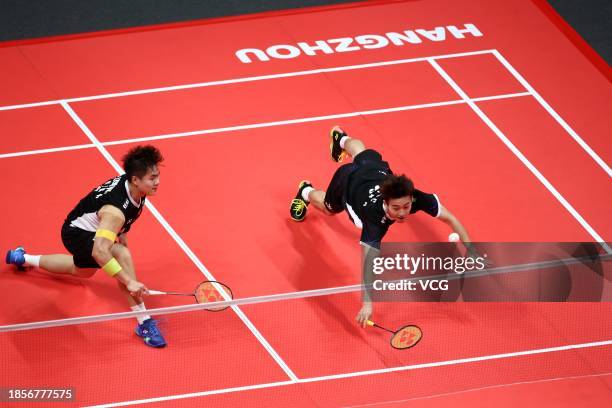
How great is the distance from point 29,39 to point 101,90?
1261 millimetres

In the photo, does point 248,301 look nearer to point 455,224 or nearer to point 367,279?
point 367,279

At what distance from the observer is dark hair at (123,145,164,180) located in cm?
735

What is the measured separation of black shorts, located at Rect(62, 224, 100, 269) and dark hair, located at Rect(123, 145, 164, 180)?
0.57 m

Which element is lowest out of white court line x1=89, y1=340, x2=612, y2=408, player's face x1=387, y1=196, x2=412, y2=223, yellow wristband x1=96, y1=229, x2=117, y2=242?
white court line x1=89, y1=340, x2=612, y2=408

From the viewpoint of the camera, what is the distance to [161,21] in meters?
11.5

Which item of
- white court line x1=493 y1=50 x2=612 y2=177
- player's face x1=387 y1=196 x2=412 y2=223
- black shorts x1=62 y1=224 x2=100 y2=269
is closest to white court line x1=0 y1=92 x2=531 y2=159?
white court line x1=493 y1=50 x2=612 y2=177

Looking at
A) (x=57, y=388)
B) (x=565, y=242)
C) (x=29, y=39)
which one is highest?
(x=29, y=39)

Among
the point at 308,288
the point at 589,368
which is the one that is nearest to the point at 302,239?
the point at 308,288

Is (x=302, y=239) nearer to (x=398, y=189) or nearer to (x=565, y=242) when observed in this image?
(x=398, y=189)

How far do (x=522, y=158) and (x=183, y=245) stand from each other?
312cm

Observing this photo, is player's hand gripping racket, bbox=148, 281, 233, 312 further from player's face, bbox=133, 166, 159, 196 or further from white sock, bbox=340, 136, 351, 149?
white sock, bbox=340, 136, 351, 149

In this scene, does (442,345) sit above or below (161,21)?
below

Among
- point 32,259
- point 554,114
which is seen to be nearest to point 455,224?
point 554,114

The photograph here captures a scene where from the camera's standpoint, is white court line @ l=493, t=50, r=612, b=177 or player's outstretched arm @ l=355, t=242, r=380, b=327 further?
white court line @ l=493, t=50, r=612, b=177
